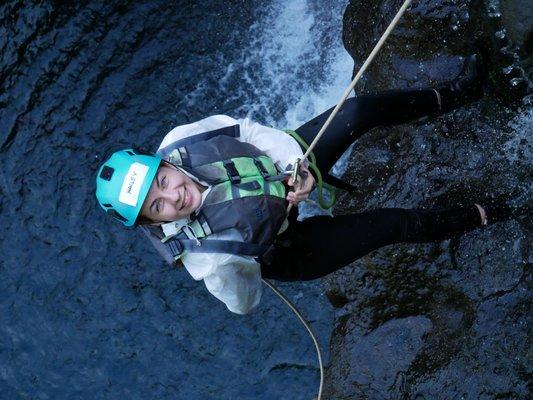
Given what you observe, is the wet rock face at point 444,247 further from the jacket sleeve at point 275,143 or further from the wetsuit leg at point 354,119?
the jacket sleeve at point 275,143

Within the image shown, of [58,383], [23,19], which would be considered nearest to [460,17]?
[23,19]

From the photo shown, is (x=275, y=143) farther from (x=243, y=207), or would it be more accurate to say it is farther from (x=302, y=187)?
(x=243, y=207)


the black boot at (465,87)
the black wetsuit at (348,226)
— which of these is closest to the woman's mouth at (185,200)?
the black wetsuit at (348,226)

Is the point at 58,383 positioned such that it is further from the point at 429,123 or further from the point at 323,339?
the point at 429,123

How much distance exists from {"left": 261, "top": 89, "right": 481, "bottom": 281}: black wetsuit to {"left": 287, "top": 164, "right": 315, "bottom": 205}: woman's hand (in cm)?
38

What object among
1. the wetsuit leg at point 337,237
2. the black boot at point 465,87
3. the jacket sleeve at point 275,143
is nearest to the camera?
the jacket sleeve at point 275,143

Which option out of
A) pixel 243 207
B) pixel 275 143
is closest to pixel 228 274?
pixel 243 207

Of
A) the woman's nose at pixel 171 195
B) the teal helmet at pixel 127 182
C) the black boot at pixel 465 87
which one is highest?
the teal helmet at pixel 127 182

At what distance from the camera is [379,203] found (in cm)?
490

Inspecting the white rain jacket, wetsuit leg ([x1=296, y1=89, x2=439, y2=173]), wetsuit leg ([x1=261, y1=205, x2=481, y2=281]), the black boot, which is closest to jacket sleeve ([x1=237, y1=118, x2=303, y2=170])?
the white rain jacket

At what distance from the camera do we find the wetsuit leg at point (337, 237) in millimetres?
3695

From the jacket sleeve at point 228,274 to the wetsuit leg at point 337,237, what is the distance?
0.43m

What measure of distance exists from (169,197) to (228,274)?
484 mm

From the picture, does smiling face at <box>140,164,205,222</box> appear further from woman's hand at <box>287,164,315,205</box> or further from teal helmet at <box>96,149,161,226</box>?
woman's hand at <box>287,164,315,205</box>
